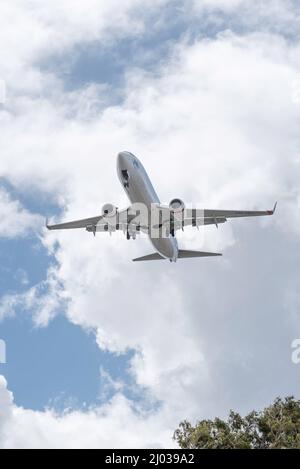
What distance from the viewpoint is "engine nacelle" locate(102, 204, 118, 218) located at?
53.0 metres

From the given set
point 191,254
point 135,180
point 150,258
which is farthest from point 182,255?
point 135,180

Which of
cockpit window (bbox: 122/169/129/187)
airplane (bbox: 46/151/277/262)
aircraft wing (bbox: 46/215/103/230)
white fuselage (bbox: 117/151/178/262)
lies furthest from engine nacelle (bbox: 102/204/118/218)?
cockpit window (bbox: 122/169/129/187)

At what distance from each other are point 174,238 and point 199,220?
2.91 metres

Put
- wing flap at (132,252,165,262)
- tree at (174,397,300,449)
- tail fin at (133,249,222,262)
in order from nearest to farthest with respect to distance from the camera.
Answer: tree at (174,397,300,449) < tail fin at (133,249,222,262) < wing flap at (132,252,165,262)

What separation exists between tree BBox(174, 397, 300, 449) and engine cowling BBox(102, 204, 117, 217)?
689 inches

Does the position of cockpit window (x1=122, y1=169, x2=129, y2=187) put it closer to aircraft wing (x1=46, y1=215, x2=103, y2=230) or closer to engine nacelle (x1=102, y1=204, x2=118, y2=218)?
engine nacelle (x1=102, y1=204, x2=118, y2=218)

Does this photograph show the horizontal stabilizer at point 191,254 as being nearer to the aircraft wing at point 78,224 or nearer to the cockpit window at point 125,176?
the aircraft wing at point 78,224

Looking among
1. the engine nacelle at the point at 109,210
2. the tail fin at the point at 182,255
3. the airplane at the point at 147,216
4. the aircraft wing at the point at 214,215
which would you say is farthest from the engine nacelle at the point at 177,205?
the tail fin at the point at 182,255

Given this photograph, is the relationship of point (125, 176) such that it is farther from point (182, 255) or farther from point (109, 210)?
point (182, 255)

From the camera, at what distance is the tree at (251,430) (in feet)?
147

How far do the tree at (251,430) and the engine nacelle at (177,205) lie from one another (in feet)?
52.8

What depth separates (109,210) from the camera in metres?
53.3
